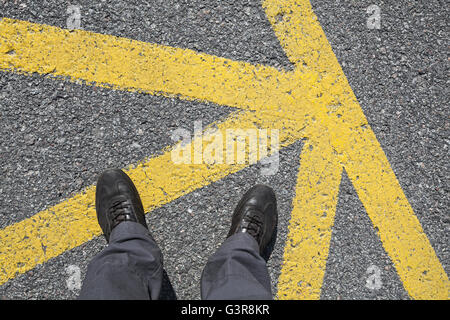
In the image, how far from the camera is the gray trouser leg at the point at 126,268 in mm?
1724

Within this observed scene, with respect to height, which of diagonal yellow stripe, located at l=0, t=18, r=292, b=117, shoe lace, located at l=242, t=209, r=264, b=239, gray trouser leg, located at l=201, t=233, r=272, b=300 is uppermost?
diagonal yellow stripe, located at l=0, t=18, r=292, b=117

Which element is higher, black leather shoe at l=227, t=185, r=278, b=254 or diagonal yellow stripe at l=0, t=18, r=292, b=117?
diagonal yellow stripe at l=0, t=18, r=292, b=117

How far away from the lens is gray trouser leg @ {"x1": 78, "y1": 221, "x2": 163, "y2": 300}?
67.9 inches

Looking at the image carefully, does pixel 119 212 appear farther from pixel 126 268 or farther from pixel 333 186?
pixel 333 186

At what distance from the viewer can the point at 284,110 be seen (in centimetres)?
216

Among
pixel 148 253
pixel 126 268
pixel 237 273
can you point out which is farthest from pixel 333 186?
pixel 126 268

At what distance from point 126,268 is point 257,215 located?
80 centimetres

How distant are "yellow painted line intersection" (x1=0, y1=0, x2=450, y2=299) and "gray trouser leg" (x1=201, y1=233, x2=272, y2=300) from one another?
Result: 0.27 m

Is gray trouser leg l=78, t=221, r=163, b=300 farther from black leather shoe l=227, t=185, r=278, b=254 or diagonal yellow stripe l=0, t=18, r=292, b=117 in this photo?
diagonal yellow stripe l=0, t=18, r=292, b=117

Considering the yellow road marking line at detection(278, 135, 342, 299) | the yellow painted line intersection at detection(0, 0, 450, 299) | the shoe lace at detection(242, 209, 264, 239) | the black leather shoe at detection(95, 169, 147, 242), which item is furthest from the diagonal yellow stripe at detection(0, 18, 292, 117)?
the shoe lace at detection(242, 209, 264, 239)

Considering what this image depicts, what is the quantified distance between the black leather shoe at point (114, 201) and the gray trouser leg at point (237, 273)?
522 mm

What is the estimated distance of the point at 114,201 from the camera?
207 cm

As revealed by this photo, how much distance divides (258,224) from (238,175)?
32 cm
